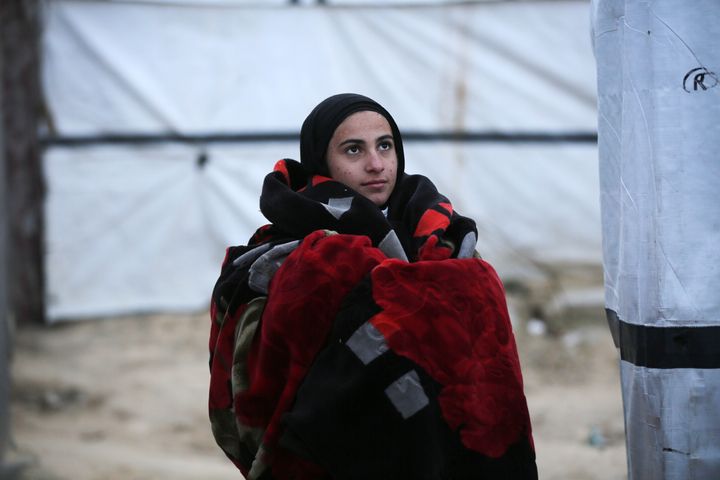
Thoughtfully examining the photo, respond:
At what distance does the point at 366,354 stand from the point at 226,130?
425cm

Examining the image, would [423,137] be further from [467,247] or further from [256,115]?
[467,247]

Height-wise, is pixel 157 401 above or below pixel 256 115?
below

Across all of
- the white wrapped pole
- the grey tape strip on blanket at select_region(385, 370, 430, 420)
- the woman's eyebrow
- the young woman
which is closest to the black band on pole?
the white wrapped pole

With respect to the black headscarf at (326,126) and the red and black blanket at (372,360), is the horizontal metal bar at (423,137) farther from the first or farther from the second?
the red and black blanket at (372,360)

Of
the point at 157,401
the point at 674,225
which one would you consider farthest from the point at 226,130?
the point at 674,225

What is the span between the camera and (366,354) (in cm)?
144

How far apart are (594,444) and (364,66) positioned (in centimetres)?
283

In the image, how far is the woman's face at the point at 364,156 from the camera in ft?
5.55

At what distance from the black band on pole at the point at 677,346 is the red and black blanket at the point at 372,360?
0.97 ft

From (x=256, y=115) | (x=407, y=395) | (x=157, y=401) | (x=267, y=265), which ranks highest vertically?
(x=256, y=115)

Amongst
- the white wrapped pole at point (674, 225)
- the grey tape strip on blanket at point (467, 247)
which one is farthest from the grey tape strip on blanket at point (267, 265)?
the white wrapped pole at point (674, 225)

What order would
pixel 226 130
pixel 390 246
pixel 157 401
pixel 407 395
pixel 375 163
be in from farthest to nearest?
pixel 226 130 < pixel 157 401 < pixel 375 163 < pixel 390 246 < pixel 407 395

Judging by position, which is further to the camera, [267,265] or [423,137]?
[423,137]

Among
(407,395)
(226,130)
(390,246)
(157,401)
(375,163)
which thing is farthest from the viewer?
(226,130)
